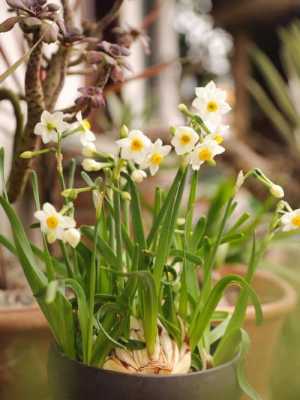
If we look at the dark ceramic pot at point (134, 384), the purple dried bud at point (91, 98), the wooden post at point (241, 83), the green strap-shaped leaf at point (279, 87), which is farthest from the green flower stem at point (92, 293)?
the wooden post at point (241, 83)

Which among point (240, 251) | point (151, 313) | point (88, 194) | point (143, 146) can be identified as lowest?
point (240, 251)

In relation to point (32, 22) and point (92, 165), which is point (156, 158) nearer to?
point (92, 165)

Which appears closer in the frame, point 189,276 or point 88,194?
point 189,276

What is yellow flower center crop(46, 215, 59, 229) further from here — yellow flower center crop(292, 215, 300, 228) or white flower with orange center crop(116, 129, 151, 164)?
yellow flower center crop(292, 215, 300, 228)

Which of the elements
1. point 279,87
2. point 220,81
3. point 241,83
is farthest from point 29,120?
point 220,81

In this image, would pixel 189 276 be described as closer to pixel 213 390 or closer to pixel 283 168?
pixel 213 390

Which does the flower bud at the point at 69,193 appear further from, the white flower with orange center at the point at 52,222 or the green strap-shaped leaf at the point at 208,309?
the green strap-shaped leaf at the point at 208,309

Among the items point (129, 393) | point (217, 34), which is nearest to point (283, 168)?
point (129, 393)
